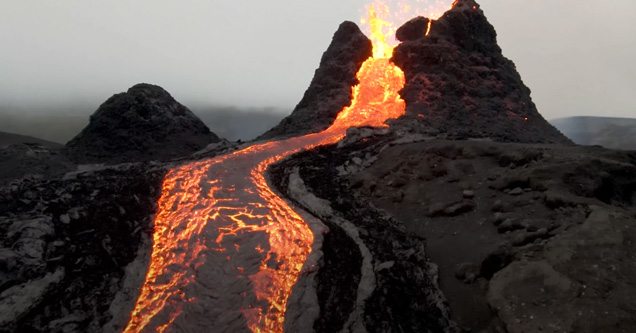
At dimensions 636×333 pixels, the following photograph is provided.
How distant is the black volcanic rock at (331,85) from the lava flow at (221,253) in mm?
8445

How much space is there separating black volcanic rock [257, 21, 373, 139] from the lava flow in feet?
27.7

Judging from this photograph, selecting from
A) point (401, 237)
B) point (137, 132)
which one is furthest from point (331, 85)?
point (401, 237)

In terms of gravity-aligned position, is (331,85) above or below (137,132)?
above

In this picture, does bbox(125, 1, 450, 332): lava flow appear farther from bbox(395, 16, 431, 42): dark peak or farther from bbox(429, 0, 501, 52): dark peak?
bbox(395, 16, 431, 42): dark peak

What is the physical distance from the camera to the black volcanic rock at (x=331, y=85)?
958 inches

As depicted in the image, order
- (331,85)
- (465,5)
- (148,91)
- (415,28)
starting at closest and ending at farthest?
1. (148,91)
2. (331,85)
3. (465,5)
4. (415,28)

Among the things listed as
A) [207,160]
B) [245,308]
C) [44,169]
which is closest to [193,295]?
[245,308]

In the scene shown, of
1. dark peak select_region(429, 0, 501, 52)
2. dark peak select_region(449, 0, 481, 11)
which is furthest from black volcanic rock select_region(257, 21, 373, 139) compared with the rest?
dark peak select_region(449, 0, 481, 11)

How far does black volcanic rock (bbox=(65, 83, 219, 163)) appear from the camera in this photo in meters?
22.2

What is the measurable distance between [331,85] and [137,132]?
13.2 metres

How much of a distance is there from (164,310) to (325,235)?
4.38 metres

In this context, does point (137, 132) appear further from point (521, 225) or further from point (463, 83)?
point (521, 225)

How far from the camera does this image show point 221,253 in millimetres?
9508

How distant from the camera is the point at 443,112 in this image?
22.6 meters
